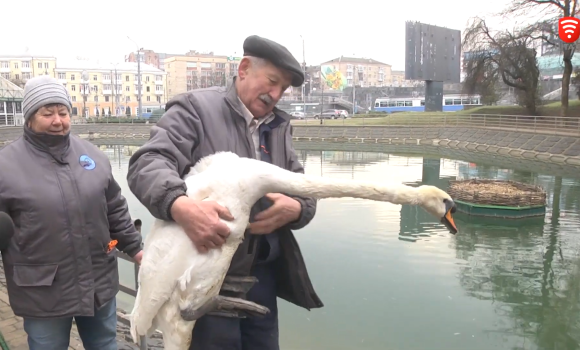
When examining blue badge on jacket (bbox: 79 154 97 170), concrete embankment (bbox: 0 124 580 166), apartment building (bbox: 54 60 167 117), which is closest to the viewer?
blue badge on jacket (bbox: 79 154 97 170)

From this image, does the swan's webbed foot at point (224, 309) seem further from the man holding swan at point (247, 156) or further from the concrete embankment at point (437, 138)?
the concrete embankment at point (437, 138)

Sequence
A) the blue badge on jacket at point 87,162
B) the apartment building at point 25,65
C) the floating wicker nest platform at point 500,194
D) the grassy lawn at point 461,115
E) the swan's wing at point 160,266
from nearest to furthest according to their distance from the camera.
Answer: the swan's wing at point 160,266 < the blue badge on jacket at point 87,162 < the floating wicker nest platform at point 500,194 < the grassy lawn at point 461,115 < the apartment building at point 25,65

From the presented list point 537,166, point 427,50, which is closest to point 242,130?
point 537,166

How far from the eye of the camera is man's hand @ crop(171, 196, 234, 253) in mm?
1751

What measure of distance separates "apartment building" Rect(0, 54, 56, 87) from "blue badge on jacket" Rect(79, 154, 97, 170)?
74466mm

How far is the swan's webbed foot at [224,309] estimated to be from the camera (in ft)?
6.20

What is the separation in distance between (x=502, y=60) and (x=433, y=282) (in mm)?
27466

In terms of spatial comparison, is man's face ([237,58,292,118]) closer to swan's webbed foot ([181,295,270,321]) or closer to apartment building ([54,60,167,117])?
swan's webbed foot ([181,295,270,321])

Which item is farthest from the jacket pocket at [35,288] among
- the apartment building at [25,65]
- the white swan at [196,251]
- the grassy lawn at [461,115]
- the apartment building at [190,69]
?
the apartment building at [190,69]

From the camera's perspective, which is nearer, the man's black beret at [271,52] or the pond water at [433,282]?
the man's black beret at [271,52]

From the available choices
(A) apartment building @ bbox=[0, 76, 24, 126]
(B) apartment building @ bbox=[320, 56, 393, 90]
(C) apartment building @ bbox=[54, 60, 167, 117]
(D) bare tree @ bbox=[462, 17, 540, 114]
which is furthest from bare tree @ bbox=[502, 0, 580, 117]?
(B) apartment building @ bbox=[320, 56, 393, 90]

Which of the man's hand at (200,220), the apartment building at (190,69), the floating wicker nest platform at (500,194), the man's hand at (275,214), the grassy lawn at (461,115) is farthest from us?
the apartment building at (190,69)

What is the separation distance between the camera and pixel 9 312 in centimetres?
427

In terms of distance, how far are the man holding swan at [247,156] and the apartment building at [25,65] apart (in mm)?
75196
